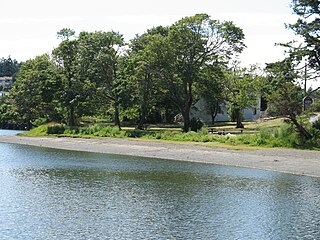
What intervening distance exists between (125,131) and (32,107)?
71.2ft

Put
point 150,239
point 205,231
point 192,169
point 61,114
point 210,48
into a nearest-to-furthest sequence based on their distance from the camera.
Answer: point 150,239 → point 205,231 → point 192,169 → point 210,48 → point 61,114

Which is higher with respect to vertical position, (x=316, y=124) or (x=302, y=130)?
(x=316, y=124)

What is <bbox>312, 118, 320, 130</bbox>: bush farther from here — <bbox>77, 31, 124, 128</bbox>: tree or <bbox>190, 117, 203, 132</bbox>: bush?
<bbox>77, 31, 124, 128</bbox>: tree

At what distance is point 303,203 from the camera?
2181 centimetres

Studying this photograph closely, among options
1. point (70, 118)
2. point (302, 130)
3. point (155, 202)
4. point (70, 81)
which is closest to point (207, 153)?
point (302, 130)

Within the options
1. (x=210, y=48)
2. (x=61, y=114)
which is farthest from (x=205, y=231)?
(x=61, y=114)

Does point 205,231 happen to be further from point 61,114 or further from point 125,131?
point 61,114

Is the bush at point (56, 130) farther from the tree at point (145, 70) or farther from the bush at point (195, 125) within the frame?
the bush at point (195, 125)

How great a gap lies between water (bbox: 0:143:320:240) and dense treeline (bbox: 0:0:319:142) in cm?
1438

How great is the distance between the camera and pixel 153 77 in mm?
56125

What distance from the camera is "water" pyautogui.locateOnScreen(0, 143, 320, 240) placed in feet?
55.4

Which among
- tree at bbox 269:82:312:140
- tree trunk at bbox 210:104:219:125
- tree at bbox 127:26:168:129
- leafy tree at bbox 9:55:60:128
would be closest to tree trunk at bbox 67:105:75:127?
leafy tree at bbox 9:55:60:128

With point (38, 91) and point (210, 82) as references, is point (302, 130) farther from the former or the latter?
point (38, 91)

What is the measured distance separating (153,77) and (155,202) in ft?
116
